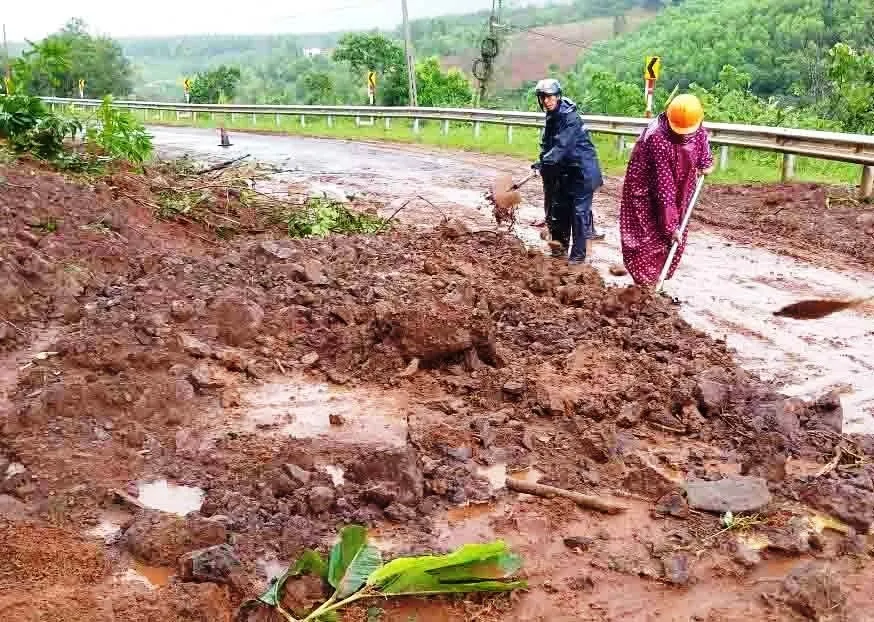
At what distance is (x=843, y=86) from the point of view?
1433cm

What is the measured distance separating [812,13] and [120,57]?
4502 centimetres

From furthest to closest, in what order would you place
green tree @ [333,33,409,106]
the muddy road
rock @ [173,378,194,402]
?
green tree @ [333,33,409,106] < the muddy road < rock @ [173,378,194,402]

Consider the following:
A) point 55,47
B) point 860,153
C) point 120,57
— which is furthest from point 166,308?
point 120,57

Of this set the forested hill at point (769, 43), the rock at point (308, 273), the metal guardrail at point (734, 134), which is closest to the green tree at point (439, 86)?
the forested hill at point (769, 43)

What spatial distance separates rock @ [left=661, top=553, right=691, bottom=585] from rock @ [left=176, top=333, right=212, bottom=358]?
3.06 m

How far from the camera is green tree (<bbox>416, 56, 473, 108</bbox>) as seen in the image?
3319 cm

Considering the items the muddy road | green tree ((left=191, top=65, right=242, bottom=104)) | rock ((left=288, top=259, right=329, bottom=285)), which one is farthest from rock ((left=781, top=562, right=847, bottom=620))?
green tree ((left=191, top=65, right=242, bottom=104))

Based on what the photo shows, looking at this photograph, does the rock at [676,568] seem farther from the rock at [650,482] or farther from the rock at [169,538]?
the rock at [169,538]

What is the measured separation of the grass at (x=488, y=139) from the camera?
41.0ft

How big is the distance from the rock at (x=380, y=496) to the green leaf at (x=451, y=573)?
1.66 feet

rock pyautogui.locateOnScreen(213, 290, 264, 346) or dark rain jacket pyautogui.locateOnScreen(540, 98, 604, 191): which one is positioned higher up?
dark rain jacket pyautogui.locateOnScreen(540, 98, 604, 191)

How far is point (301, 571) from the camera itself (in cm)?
321

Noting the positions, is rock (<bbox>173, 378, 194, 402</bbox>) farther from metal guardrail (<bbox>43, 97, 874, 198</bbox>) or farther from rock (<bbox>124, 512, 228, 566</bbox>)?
metal guardrail (<bbox>43, 97, 874, 198</bbox>)

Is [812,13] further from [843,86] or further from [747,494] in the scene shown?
[747,494]
